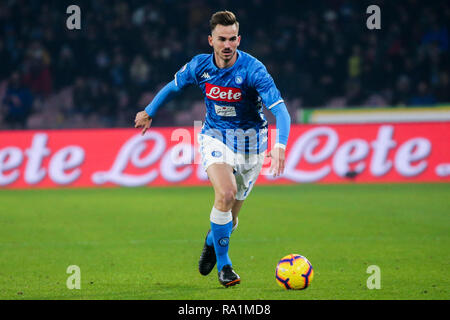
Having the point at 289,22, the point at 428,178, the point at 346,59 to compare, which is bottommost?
the point at 428,178

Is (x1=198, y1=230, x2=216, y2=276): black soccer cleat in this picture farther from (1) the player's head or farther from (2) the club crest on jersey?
(1) the player's head

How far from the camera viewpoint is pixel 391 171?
14.7 m

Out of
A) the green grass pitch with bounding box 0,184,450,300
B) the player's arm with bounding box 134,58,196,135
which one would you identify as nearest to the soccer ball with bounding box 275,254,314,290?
the green grass pitch with bounding box 0,184,450,300

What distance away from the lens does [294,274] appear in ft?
17.8

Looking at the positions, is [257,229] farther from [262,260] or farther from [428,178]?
[428,178]

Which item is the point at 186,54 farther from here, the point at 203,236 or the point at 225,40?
the point at 225,40

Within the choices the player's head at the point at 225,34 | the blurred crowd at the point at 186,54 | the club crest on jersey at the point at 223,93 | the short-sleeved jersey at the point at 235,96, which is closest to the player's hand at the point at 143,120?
the short-sleeved jersey at the point at 235,96

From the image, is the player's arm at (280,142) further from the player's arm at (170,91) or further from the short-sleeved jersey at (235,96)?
the player's arm at (170,91)

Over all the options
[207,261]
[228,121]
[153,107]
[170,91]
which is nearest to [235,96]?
[228,121]

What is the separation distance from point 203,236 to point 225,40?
352 cm

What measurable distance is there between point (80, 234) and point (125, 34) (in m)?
11.3

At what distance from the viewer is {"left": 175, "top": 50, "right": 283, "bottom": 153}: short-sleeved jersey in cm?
590

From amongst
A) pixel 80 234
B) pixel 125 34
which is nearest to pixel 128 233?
pixel 80 234

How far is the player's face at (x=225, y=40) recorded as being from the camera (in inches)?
229
